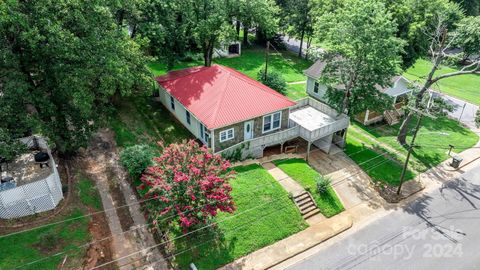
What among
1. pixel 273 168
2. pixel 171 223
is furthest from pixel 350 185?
pixel 171 223

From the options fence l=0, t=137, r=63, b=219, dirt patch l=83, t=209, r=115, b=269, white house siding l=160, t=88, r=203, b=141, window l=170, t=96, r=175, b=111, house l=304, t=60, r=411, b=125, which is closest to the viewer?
dirt patch l=83, t=209, r=115, b=269

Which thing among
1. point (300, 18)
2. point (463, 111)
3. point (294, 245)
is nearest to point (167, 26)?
point (294, 245)

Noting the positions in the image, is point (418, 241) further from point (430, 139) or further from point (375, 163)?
point (430, 139)

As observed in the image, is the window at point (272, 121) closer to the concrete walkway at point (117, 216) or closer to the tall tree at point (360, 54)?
the tall tree at point (360, 54)

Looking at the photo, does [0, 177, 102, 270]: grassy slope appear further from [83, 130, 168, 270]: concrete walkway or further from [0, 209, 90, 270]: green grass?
[83, 130, 168, 270]: concrete walkway

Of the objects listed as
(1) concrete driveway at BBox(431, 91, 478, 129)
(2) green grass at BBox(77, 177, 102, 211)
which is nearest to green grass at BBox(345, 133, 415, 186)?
(1) concrete driveway at BBox(431, 91, 478, 129)

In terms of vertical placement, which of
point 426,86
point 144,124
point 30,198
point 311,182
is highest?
point 426,86

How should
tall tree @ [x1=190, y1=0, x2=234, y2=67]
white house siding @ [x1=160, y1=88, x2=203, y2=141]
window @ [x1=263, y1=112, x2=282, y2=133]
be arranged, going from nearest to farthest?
white house siding @ [x1=160, y1=88, x2=203, y2=141] < window @ [x1=263, y1=112, x2=282, y2=133] < tall tree @ [x1=190, y1=0, x2=234, y2=67]

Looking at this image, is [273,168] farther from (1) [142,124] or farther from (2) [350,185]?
(1) [142,124]
